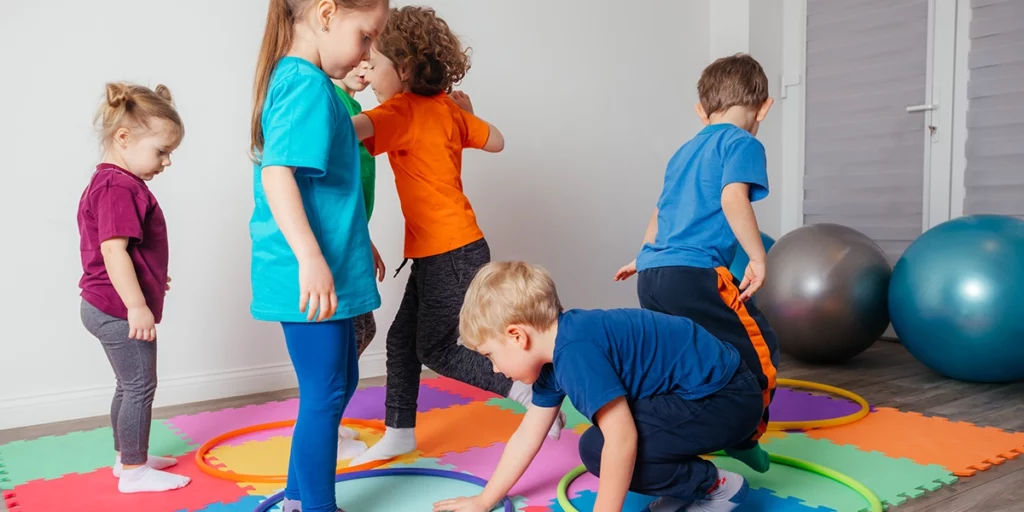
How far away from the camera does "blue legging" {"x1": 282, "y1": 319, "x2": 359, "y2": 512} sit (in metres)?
1.76

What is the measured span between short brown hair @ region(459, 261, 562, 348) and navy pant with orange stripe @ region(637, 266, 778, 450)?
0.73 metres

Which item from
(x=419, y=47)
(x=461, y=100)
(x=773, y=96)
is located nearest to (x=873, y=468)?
(x=461, y=100)

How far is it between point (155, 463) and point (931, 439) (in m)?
2.38

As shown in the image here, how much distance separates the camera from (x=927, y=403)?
3.06 m

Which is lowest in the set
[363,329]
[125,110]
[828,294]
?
[828,294]

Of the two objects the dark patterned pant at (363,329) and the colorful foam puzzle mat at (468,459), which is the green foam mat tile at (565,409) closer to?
the colorful foam puzzle mat at (468,459)

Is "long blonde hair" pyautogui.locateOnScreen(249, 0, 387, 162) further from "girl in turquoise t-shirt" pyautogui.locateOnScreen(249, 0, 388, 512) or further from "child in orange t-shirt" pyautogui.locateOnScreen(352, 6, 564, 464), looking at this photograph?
"child in orange t-shirt" pyautogui.locateOnScreen(352, 6, 564, 464)

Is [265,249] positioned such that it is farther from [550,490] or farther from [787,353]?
[787,353]

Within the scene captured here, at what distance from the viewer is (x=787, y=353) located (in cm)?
401

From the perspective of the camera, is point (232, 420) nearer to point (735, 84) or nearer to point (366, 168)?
point (366, 168)

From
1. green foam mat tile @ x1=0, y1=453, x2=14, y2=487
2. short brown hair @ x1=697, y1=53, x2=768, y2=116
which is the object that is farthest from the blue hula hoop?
short brown hair @ x1=697, y1=53, x2=768, y2=116

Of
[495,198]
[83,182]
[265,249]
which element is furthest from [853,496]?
[83,182]

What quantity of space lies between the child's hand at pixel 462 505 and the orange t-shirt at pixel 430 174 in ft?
2.45

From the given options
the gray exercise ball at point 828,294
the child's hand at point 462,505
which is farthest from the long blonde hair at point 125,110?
the gray exercise ball at point 828,294
